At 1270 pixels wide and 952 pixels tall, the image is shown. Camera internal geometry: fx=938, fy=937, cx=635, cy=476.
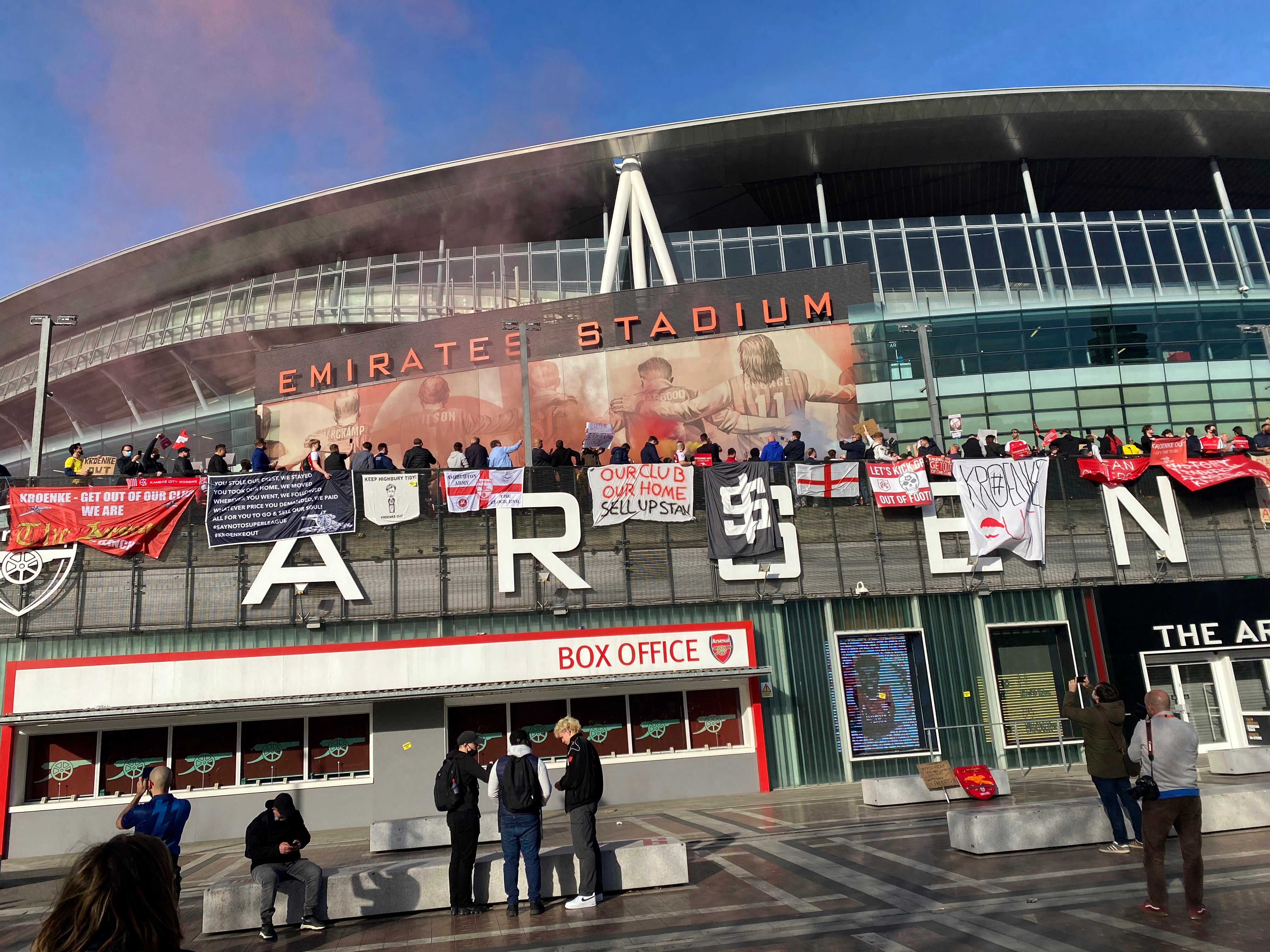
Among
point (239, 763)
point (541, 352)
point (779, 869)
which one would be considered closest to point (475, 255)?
point (541, 352)

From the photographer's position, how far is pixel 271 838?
9273 millimetres

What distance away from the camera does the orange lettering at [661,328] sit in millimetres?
33094

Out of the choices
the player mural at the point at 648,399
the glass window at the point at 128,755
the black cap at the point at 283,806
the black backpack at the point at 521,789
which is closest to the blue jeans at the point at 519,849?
the black backpack at the point at 521,789

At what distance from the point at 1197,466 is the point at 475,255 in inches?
1113

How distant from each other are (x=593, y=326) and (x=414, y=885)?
25.7m

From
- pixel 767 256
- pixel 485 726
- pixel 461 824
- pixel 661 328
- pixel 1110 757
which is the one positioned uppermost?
pixel 767 256

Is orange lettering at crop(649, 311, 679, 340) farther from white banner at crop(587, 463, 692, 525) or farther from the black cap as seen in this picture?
the black cap

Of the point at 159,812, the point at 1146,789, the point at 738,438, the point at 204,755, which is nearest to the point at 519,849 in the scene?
the point at 159,812

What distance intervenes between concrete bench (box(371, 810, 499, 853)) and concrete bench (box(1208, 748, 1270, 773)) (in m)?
13.1

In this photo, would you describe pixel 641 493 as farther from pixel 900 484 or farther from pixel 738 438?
pixel 738 438

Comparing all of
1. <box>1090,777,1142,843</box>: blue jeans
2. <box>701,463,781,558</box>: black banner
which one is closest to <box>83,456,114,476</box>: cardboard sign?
<box>701,463,781,558</box>: black banner

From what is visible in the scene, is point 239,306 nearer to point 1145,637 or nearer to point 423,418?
point 423,418

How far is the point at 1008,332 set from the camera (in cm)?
3416

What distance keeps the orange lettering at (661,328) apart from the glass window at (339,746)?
1799cm
